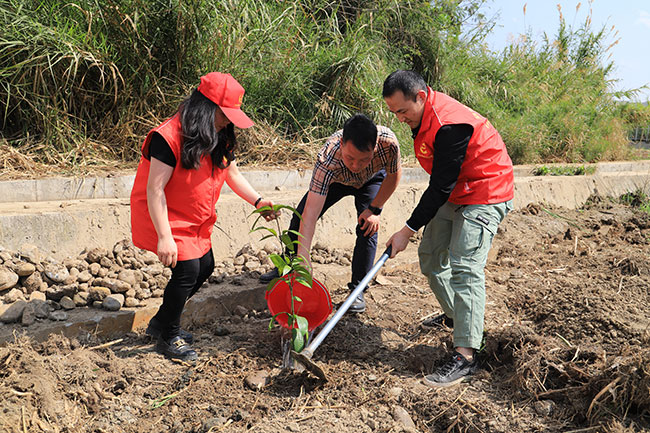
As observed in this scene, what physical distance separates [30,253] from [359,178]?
208 centimetres

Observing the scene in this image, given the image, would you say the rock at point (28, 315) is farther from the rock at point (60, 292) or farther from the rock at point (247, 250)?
the rock at point (247, 250)

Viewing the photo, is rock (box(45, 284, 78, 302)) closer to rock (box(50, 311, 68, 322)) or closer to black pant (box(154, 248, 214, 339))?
rock (box(50, 311, 68, 322))

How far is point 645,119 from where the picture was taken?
11.9m

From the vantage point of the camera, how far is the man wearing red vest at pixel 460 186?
8.55ft

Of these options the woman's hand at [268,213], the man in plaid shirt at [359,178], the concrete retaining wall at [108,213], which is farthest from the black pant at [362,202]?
the concrete retaining wall at [108,213]

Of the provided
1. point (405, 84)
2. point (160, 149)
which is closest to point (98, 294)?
point (160, 149)

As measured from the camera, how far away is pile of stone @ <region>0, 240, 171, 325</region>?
304cm

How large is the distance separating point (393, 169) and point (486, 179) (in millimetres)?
683

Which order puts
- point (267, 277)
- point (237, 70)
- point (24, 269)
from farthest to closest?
point (237, 70) < point (267, 277) < point (24, 269)

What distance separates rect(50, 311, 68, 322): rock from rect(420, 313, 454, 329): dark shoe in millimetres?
2112

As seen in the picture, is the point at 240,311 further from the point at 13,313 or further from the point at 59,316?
the point at 13,313

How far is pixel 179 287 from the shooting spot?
107 inches

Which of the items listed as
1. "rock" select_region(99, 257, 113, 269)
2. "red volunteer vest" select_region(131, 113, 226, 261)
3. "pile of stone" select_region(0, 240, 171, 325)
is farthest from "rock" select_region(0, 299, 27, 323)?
"red volunteer vest" select_region(131, 113, 226, 261)

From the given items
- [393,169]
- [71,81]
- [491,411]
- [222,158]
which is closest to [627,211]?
[393,169]
